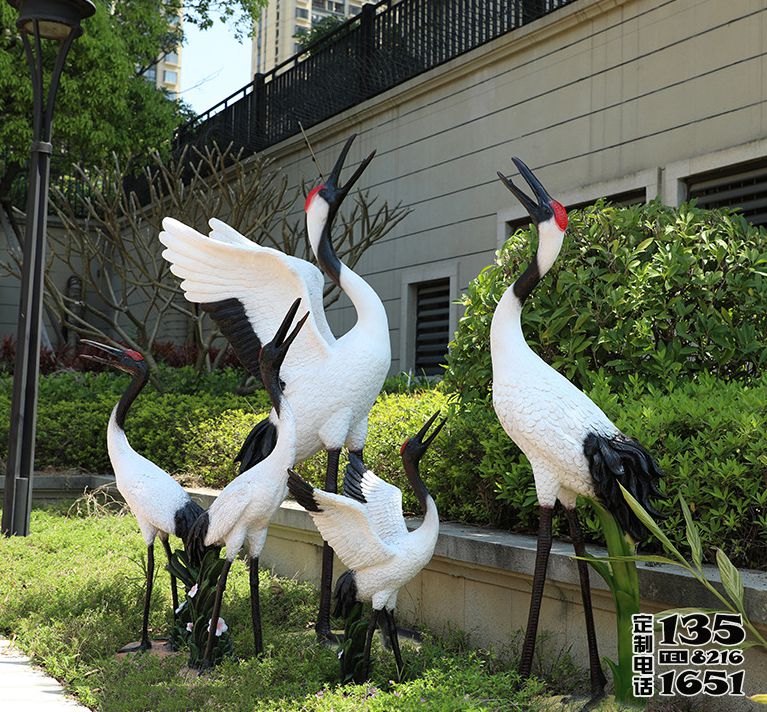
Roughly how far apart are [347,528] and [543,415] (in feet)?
2.86

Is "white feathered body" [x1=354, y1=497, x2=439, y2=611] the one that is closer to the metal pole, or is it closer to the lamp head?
the metal pole

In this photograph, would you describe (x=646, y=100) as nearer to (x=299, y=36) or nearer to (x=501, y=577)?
(x=501, y=577)

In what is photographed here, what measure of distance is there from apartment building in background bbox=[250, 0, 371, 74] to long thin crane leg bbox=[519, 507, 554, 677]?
7310 centimetres

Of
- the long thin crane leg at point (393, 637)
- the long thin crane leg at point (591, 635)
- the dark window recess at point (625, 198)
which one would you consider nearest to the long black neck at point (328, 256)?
the long thin crane leg at point (393, 637)

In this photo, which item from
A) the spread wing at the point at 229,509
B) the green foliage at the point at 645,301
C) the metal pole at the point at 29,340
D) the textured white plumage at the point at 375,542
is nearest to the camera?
the textured white plumage at the point at 375,542

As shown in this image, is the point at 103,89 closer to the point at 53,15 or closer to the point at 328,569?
the point at 53,15

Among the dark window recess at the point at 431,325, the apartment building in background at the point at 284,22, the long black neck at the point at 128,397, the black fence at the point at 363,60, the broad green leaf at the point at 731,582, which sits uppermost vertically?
the apartment building in background at the point at 284,22

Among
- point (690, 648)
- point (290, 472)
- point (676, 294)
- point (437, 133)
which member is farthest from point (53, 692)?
point (437, 133)

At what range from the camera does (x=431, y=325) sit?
11633 millimetres

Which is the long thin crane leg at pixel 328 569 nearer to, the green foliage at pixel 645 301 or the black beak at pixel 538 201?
the green foliage at pixel 645 301

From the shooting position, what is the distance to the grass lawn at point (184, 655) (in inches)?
141

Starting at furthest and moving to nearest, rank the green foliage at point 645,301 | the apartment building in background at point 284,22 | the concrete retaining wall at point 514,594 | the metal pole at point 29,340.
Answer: the apartment building in background at point 284,22 < the metal pole at point 29,340 < the green foliage at point 645,301 < the concrete retaining wall at point 514,594

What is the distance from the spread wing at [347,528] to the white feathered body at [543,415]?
0.65 meters

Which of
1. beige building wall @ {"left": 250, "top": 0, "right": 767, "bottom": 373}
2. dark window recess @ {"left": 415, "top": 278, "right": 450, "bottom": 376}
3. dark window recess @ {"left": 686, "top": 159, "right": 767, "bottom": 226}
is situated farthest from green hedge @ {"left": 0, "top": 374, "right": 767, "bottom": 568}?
dark window recess @ {"left": 415, "top": 278, "right": 450, "bottom": 376}
